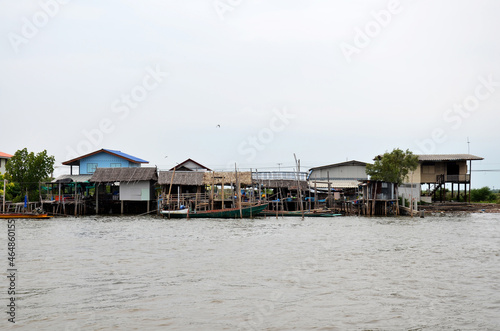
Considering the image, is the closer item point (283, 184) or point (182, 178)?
point (182, 178)

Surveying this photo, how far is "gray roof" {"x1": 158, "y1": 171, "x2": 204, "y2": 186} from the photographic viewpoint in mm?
37763

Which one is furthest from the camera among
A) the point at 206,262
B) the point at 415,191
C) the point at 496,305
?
the point at 415,191

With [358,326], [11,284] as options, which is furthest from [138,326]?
[11,284]

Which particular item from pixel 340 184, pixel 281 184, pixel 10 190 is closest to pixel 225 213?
pixel 281 184

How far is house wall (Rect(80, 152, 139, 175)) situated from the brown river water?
22.0 meters

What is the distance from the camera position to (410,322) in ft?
28.5

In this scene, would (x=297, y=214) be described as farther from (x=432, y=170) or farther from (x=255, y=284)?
(x=255, y=284)

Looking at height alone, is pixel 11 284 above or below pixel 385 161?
below

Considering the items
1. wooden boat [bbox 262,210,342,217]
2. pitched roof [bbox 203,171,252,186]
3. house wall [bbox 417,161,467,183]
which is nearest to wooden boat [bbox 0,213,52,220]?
pitched roof [bbox 203,171,252,186]

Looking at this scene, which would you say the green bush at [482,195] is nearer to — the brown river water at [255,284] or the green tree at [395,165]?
the green tree at [395,165]

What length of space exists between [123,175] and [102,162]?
14.0 ft

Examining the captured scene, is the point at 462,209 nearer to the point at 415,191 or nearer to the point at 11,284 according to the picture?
the point at 415,191

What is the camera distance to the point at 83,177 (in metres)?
40.8

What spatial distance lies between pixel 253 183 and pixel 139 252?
21692 millimetres
